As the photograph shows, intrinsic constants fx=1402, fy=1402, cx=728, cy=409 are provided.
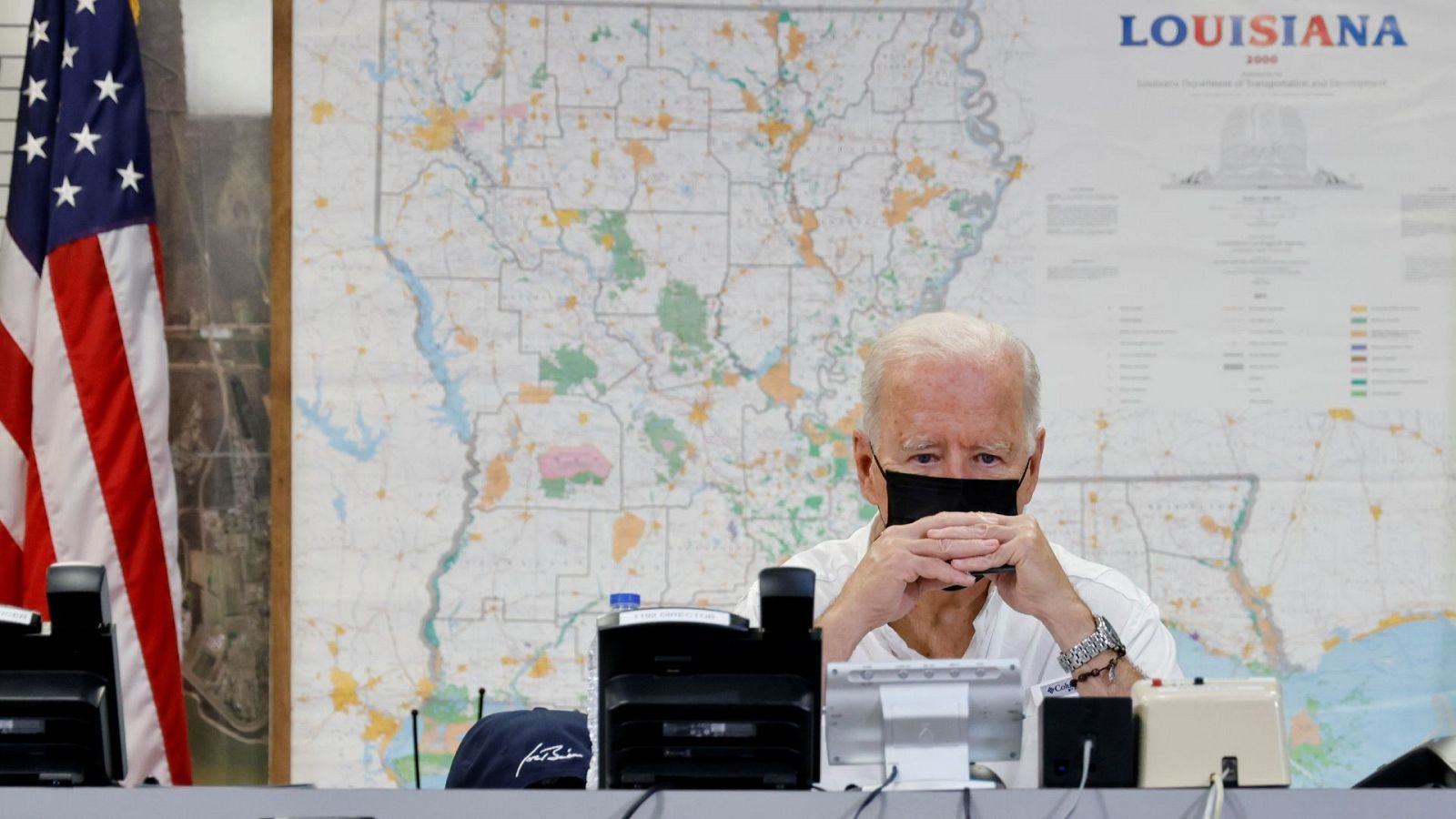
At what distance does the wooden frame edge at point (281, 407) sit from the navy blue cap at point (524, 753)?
1.02 m

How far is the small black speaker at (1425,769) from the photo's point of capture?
4.52 ft

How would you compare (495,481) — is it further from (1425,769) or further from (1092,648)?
(1425,769)

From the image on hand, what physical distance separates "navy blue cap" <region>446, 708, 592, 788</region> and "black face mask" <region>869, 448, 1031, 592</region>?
1.85ft

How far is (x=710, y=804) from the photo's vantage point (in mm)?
1297

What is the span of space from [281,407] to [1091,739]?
2.14m

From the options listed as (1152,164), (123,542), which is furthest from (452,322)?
(1152,164)

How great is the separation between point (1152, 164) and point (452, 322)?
5.16ft

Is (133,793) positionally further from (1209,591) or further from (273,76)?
(1209,591)

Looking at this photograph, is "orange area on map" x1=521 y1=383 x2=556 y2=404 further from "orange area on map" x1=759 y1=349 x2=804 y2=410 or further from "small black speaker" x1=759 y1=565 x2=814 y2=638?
"small black speaker" x1=759 y1=565 x2=814 y2=638

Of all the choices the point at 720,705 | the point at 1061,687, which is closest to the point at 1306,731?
the point at 1061,687

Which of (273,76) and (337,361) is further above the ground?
(273,76)

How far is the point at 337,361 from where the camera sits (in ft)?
9.91
